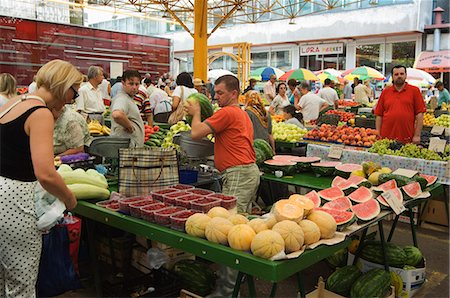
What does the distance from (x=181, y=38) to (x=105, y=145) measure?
1062 inches

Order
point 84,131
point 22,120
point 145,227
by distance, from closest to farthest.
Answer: point 22,120, point 145,227, point 84,131

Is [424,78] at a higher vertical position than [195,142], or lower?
higher

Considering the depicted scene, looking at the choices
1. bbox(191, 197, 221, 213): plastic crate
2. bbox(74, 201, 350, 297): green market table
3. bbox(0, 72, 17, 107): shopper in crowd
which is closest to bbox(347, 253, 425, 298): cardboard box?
bbox(74, 201, 350, 297): green market table

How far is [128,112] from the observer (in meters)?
5.19

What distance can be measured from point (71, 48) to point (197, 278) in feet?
37.5

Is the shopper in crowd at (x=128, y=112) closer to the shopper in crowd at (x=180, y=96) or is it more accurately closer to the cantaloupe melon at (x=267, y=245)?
the shopper in crowd at (x=180, y=96)

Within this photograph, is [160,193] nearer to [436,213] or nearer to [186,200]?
[186,200]

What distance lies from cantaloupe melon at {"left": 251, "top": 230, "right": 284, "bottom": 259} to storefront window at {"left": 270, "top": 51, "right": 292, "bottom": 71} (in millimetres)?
24109

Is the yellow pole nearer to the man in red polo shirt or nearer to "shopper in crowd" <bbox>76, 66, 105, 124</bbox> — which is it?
"shopper in crowd" <bbox>76, 66, 105, 124</bbox>

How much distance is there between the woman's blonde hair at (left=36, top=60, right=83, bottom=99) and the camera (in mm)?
2467

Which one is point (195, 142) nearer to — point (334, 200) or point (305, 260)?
point (334, 200)

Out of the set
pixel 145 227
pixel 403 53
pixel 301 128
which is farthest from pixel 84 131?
pixel 403 53

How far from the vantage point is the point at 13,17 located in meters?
11.9

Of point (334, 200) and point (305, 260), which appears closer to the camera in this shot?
point (305, 260)
